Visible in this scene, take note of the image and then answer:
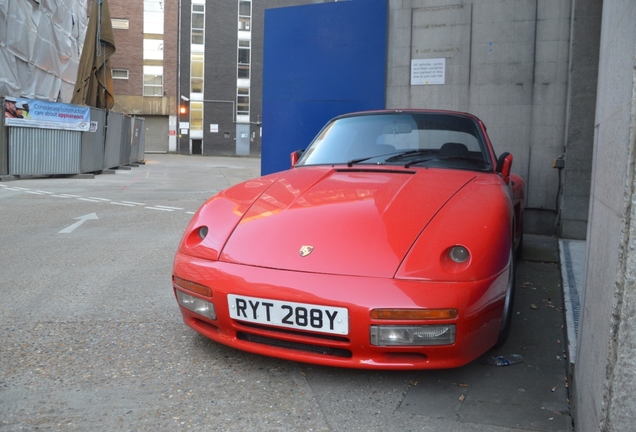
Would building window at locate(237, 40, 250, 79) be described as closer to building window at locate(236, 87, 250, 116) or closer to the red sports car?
building window at locate(236, 87, 250, 116)

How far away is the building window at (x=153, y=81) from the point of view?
154 ft

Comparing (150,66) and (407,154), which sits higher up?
(150,66)

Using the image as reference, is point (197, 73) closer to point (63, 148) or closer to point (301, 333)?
point (63, 148)

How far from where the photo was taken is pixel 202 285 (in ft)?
9.54

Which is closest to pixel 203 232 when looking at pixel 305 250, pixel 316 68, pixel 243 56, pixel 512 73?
pixel 305 250

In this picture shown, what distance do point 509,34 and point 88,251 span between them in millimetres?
5523

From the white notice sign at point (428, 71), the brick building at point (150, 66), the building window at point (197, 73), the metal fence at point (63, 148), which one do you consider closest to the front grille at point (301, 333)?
the white notice sign at point (428, 71)

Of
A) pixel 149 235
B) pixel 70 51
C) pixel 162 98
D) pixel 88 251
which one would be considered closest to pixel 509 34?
pixel 149 235

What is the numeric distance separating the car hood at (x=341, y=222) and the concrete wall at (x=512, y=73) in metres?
4.41

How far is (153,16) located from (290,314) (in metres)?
48.3

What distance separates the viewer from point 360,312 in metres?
2.59

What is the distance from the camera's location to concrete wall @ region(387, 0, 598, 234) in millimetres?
7578

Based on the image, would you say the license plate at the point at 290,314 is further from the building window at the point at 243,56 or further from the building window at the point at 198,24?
the building window at the point at 198,24

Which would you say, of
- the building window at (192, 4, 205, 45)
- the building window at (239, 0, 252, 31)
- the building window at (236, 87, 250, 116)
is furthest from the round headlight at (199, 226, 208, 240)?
the building window at (239, 0, 252, 31)
